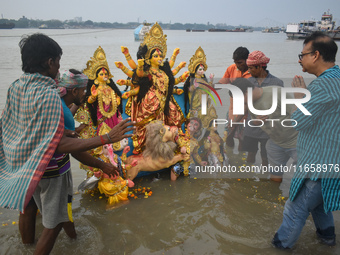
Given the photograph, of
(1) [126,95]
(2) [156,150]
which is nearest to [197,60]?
(1) [126,95]

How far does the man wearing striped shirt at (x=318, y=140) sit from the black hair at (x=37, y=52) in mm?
2242

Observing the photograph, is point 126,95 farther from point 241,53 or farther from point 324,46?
point 324,46

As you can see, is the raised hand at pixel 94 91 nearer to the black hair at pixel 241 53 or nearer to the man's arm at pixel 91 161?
the man's arm at pixel 91 161

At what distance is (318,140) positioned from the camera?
2.58 m

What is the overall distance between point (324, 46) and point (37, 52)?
2.51 meters

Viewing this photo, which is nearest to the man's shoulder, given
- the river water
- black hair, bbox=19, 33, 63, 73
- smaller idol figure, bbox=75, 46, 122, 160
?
the river water

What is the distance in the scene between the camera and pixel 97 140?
2.26 meters

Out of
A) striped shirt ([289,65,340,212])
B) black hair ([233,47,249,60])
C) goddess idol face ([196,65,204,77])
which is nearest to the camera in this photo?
striped shirt ([289,65,340,212])

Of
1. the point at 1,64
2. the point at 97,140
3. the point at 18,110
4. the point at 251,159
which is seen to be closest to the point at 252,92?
the point at 251,159

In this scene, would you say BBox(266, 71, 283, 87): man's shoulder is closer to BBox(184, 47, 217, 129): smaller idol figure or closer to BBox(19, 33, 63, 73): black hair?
BBox(184, 47, 217, 129): smaller idol figure

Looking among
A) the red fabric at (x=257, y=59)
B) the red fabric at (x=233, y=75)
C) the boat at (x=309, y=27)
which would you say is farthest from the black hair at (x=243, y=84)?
the boat at (x=309, y=27)

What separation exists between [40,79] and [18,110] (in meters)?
0.31

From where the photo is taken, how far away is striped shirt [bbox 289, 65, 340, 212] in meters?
2.48

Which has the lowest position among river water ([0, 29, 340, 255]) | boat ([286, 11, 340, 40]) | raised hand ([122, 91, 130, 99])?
river water ([0, 29, 340, 255])
